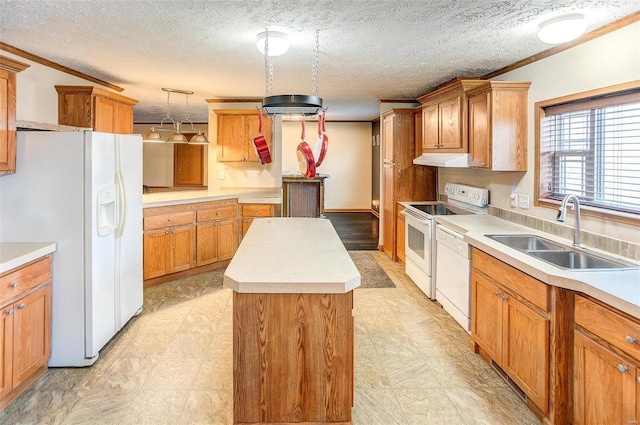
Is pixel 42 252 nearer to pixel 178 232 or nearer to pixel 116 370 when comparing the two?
pixel 116 370

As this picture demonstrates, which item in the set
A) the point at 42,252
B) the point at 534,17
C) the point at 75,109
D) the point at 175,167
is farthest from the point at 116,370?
the point at 175,167

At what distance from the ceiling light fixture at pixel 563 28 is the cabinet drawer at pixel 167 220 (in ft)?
12.6

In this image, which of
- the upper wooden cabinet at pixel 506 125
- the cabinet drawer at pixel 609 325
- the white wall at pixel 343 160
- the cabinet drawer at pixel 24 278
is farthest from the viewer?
the white wall at pixel 343 160

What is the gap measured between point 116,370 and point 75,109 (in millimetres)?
2731

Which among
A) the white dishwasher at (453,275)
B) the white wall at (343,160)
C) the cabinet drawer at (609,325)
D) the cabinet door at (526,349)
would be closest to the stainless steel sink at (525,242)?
the white dishwasher at (453,275)

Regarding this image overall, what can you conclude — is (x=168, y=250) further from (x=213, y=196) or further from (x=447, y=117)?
(x=447, y=117)

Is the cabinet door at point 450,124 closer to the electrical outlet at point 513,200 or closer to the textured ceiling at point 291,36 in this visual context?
Result: the textured ceiling at point 291,36

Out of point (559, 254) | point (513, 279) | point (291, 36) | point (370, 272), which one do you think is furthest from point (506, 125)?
point (370, 272)

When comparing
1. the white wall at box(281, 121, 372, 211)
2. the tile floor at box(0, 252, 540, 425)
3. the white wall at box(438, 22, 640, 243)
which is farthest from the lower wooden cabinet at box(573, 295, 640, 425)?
the white wall at box(281, 121, 372, 211)

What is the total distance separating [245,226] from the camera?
5.56 meters

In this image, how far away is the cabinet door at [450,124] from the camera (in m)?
4.00

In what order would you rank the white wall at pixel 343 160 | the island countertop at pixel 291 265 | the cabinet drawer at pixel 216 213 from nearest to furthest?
1. the island countertop at pixel 291 265
2. the cabinet drawer at pixel 216 213
3. the white wall at pixel 343 160

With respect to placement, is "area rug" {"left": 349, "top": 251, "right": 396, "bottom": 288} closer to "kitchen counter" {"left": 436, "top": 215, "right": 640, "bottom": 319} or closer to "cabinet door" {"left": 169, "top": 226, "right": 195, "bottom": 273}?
"kitchen counter" {"left": 436, "top": 215, "right": 640, "bottom": 319}

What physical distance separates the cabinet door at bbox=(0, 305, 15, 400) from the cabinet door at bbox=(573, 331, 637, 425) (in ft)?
9.44
